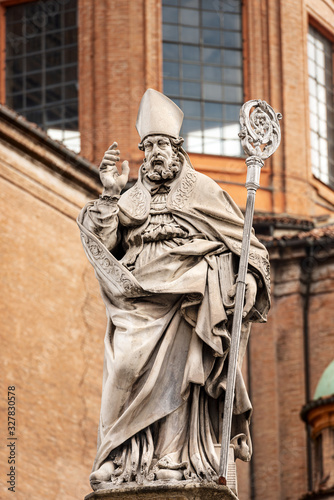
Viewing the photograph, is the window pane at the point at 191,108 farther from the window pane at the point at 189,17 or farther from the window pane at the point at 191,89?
the window pane at the point at 189,17

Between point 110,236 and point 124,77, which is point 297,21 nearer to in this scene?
point 124,77

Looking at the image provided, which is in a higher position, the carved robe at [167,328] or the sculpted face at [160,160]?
the sculpted face at [160,160]

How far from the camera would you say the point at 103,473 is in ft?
32.5

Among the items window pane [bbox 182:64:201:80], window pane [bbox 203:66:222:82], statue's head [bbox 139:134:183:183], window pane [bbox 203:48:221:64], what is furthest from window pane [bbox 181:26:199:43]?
statue's head [bbox 139:134:183:183]

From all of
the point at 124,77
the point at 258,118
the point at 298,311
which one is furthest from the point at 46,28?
the point at 258,118

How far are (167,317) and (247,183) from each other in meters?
0.88

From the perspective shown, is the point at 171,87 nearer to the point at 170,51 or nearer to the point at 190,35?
the point at 170,51

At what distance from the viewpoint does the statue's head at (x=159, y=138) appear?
1056 cm

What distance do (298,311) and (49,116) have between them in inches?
276

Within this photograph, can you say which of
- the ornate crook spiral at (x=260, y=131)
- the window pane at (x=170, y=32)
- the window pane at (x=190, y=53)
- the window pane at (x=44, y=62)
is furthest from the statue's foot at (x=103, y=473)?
the window pane at (x=170, y=32)

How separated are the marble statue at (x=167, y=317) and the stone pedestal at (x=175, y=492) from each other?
0.27ft

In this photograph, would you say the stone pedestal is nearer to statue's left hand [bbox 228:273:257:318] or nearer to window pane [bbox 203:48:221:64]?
statue's left hand [bbox 228:273:257:318]

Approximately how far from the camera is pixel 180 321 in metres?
10.2

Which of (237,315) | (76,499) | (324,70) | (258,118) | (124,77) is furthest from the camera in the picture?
(324,70)
